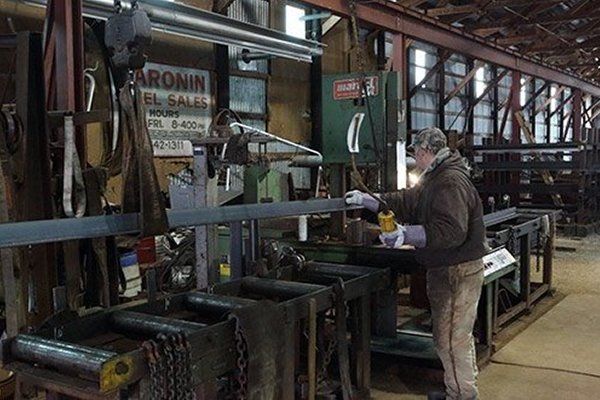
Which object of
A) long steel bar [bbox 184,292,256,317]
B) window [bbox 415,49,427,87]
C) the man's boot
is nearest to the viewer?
long steel bar [bbox 184,292,256,317]

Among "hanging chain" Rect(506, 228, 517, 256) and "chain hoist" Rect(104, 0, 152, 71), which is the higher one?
"chain hoist" Rect(104, 0, 152, 71)

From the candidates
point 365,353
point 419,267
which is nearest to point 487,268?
point 419,267

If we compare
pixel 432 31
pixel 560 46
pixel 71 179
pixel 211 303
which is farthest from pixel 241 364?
pixel 560 46

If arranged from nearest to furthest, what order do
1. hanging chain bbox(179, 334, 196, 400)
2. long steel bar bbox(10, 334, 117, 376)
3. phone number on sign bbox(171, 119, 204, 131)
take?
long steel bar bbox(10, 334, 117, 376) < hanging chain bbox(179, 334, 196, 400) < phone number on sign bbox(171, 119, 204, 131)

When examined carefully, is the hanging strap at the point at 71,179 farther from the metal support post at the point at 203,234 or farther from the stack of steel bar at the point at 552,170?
the stack of steel bar at the point at 552,170

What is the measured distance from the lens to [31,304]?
2918 mm

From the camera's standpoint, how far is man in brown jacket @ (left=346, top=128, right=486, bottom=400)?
265 centimetres

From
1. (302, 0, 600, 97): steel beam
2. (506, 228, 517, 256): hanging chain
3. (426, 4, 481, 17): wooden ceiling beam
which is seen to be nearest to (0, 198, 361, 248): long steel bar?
(506, 228, 517, 256): hanging chain

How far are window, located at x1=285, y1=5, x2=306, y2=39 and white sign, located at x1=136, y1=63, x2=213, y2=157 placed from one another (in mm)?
1802

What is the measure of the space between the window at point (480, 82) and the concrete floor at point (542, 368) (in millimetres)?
9370

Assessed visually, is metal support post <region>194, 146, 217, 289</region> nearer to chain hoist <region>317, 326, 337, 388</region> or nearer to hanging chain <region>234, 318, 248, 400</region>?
chain hoist <region>317, 326, 337, 388</region>

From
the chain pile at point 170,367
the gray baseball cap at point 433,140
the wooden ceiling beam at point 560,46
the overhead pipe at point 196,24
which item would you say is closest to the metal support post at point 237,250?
the gray baseball cap at point 433,140

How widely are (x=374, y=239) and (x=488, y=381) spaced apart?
3.52 ft

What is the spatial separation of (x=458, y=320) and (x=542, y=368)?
1154 mm
